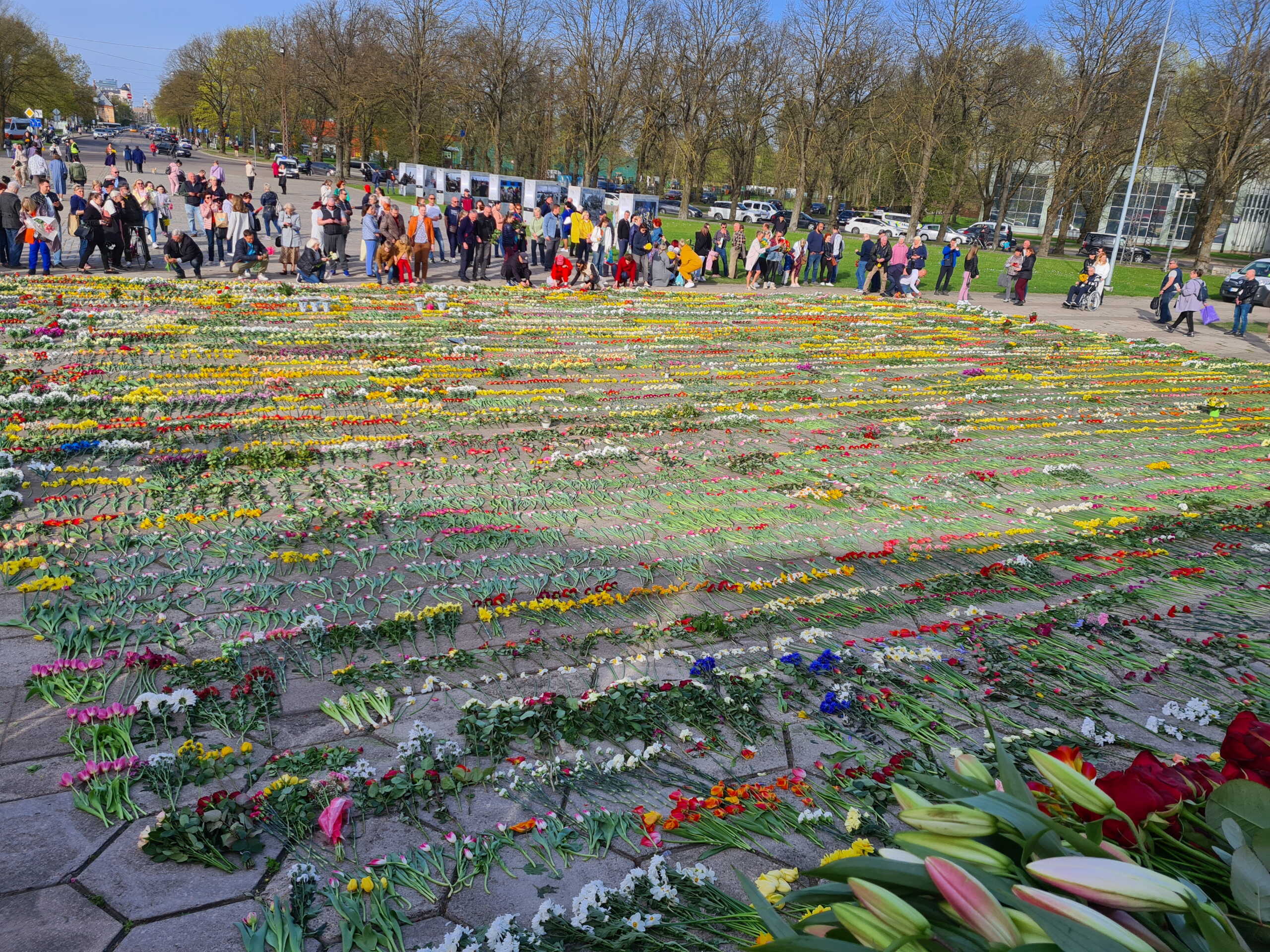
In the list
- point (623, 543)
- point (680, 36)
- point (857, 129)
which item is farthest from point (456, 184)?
point (623, 543)

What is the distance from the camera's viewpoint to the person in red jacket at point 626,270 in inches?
→ 950

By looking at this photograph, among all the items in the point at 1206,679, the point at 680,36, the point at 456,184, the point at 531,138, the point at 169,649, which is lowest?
the point at 169,649

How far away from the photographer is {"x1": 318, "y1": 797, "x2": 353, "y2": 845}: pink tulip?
3527 mm

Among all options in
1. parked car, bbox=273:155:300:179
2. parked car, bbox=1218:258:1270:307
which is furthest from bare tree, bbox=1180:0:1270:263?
parked car, bbox=273:155:300:179

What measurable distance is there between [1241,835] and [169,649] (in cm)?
515

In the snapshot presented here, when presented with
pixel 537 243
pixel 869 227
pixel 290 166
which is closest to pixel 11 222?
pixel 537 243

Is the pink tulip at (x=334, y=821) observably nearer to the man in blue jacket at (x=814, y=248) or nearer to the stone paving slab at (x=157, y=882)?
the stone paving slab at (x=157, y=882)

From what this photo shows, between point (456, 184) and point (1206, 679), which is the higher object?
point (456, 184)

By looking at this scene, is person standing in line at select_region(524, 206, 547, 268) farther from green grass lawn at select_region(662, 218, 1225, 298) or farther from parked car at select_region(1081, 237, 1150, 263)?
parked car at select_region(1081, 237, 1150, 263)

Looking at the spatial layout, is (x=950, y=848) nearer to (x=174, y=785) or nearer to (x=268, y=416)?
(x=174, y=785)

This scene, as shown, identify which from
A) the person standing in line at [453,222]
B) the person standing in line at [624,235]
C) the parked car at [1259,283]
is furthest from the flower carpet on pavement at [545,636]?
the parked car at [1259,283]

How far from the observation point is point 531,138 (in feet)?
216

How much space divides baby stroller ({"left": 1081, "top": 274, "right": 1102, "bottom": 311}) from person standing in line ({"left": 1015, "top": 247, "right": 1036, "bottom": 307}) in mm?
2080

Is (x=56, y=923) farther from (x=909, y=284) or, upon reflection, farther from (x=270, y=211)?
(x=909, y=284)
